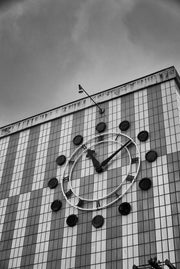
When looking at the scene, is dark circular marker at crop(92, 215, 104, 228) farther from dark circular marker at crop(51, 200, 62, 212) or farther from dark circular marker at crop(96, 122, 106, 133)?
dark circular marker at crop(96, 122, 106, 133)

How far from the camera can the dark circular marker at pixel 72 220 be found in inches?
2076

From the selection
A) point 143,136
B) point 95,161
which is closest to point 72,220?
point 95,161

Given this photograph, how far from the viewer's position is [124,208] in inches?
1965

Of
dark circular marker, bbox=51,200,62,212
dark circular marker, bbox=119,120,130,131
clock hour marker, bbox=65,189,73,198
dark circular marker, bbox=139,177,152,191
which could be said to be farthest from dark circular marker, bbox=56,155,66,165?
dark circular marker, bbox=139,177,152,191

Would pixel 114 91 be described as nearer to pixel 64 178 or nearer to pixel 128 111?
pixel 128 111

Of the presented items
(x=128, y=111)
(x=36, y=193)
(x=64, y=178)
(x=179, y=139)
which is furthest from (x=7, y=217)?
(x=179, y=139)

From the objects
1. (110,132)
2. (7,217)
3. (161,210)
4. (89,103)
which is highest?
(89,103)

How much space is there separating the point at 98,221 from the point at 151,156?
9.04 m

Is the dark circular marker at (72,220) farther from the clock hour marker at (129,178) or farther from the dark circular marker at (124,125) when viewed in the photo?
the dark circular marker at (124,125)

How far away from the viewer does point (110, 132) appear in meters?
57.0

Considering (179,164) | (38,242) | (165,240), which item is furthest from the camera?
(38,242)

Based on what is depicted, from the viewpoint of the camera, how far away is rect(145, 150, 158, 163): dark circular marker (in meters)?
51.4

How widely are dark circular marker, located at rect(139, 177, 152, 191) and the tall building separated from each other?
107 millimetres

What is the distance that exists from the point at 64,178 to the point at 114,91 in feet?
42.3
